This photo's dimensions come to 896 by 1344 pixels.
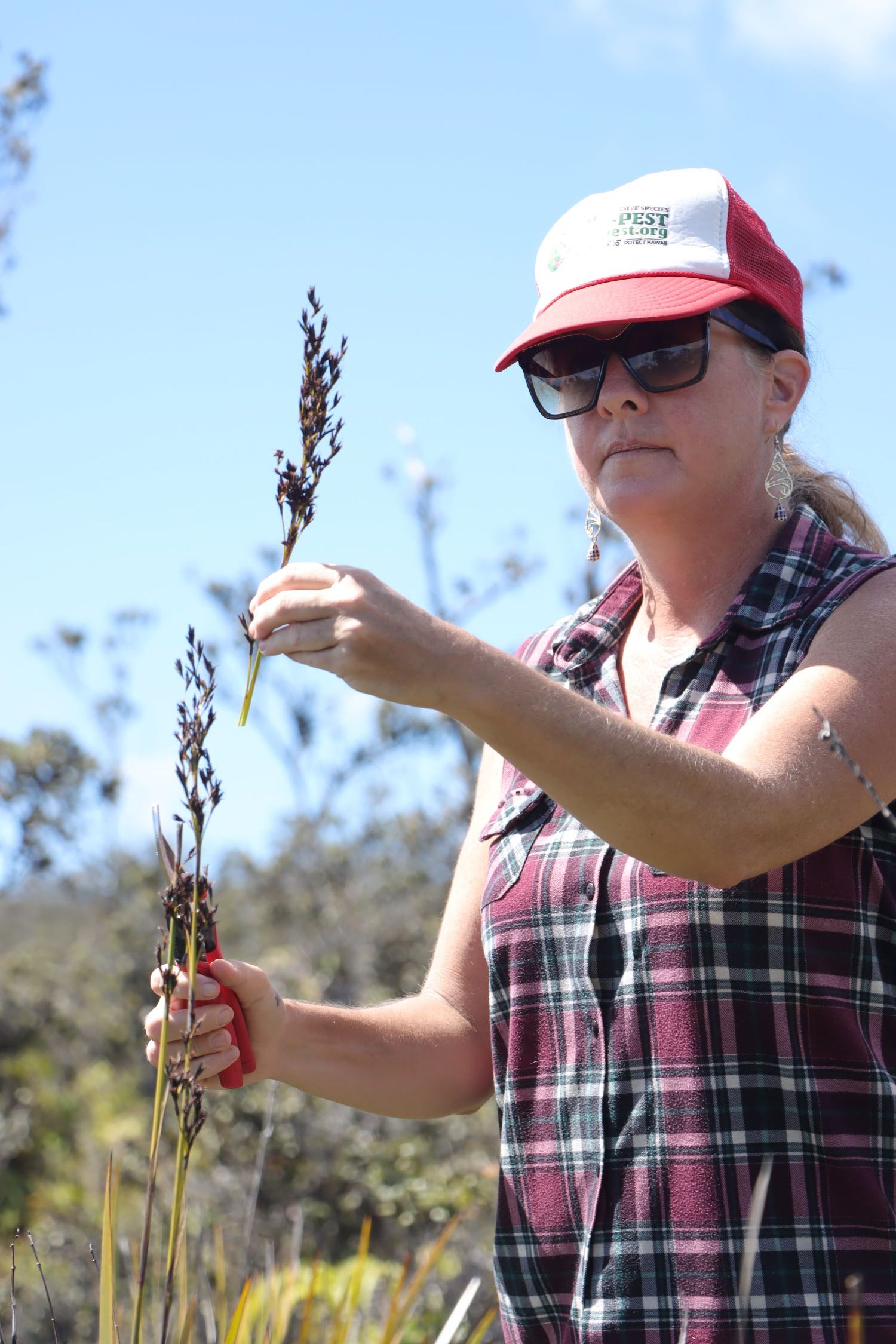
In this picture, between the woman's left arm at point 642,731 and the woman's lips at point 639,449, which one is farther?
Answer: the woman's lips at point 639,449

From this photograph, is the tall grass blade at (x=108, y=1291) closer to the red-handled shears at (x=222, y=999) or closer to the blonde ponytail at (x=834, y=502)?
the red-handled shears at (x=222, y=999)

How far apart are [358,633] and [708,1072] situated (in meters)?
0.76

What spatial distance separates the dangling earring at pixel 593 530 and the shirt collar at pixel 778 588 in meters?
0.18

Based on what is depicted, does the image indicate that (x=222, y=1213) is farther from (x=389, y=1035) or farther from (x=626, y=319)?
(x=626, y=319)

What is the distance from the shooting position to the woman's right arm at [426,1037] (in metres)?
2.11

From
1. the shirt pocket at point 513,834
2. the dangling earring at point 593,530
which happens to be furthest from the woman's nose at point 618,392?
the shirt pocket at point 513,834

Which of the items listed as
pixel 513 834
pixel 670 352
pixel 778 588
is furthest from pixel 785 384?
pixel 513 834

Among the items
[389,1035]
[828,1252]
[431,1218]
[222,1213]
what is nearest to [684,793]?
[828,1252]

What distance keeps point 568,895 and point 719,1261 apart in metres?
0.49

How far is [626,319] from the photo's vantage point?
75.7 inches

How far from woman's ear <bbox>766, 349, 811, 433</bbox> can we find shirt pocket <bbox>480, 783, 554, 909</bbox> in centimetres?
67

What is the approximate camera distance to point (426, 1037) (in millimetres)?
2209

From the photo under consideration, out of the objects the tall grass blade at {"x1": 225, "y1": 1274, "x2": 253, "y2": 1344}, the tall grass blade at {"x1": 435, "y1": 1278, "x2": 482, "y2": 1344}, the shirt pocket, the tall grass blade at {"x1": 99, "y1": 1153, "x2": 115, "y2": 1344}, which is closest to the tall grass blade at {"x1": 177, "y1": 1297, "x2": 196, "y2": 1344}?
the tall grass blade at {"x1": 225, "y1": 1274, "x2": 253, "y2": 1344}

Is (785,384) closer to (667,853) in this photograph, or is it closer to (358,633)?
(667,853)
